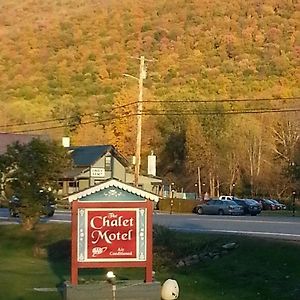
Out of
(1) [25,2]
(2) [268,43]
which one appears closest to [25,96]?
(2) [268,43]

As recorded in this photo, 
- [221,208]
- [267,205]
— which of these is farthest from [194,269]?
[267,205]

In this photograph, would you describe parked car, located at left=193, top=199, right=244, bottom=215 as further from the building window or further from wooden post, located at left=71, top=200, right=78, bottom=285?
wooden post, located at left=71, top=200, right=78, bottom=285

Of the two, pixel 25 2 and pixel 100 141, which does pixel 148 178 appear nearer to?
pixel 100 141

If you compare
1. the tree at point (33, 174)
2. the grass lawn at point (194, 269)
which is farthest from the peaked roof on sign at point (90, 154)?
the grass lawn at point (194, 269)

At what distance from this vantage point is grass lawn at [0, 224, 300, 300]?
19031 mm

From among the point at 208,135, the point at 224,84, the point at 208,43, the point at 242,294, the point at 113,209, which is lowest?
the point at 242,294

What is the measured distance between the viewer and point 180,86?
85.4 meters

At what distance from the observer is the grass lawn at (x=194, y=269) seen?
62.4ft

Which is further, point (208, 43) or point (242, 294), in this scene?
point (208, 43)

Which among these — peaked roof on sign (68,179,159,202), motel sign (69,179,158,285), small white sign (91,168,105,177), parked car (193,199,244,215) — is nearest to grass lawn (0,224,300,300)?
motel sign (69,179,158,285)

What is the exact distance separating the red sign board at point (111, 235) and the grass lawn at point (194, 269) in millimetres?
1551

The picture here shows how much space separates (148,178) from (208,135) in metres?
10.7

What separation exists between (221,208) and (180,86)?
35.9 m

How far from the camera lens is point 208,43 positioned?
94.8 m
